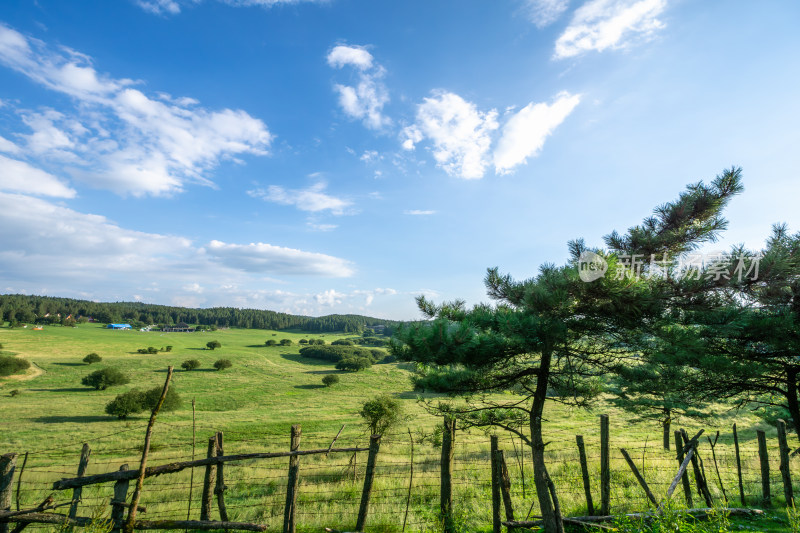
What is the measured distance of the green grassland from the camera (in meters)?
9.32

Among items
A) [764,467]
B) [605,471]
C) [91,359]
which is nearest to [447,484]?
[605,471]

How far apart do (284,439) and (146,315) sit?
16476 cm

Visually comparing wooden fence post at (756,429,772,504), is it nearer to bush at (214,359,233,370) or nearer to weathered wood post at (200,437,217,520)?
weathered wood post at (200,437,217,520)

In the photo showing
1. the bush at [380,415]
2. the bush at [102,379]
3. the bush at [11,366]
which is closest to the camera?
the bush at [380,415]

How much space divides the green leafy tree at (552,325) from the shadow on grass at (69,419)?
40787mm

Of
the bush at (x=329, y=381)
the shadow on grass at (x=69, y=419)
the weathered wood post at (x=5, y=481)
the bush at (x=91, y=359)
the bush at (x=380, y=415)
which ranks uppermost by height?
the weathered wood post at (x=5, y=481)

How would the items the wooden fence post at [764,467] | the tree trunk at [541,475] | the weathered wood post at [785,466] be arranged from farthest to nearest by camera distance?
the wooden fence post at [764,467]
the weathered wood post at [785,466]
the tree trunk at [541,475]

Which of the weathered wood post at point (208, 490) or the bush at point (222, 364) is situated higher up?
the weathered wood post at point (208, 490)

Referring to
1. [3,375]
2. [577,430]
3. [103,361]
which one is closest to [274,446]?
[577,430]

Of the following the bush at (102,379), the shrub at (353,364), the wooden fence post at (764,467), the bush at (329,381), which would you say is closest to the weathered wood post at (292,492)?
the wooden fence post at (764,467)

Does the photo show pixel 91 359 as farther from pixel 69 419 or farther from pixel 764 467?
pixel 764 467

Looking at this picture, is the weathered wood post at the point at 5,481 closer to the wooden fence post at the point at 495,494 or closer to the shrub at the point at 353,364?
the wooden fence post at the point at 495,494

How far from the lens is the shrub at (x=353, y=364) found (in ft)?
240

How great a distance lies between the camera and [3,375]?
47344 mm
